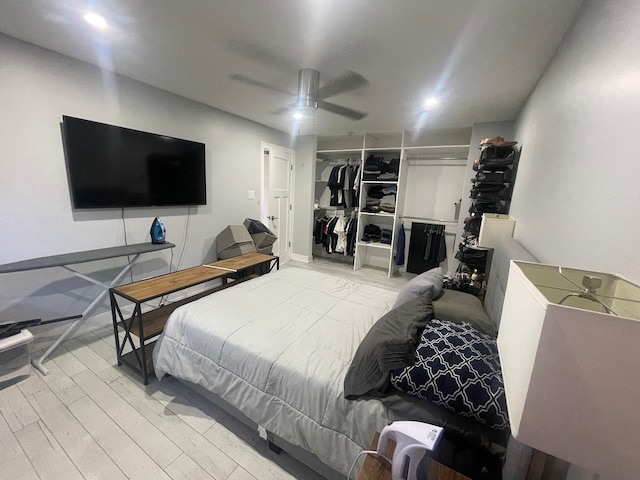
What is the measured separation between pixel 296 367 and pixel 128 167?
2.46m

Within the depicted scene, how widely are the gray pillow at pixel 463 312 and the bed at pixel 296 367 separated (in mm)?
19

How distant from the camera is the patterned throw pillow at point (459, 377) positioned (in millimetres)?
903

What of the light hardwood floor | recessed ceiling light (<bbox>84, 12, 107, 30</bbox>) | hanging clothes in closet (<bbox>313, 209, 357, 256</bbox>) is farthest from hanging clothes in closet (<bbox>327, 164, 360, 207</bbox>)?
the light hardwood floor

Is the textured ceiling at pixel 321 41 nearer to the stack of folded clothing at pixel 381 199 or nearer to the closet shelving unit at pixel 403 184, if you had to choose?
the closet shelving unit at pixel 403 184

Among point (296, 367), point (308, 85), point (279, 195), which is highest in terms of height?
point (308, 85)

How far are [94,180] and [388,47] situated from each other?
2.60m

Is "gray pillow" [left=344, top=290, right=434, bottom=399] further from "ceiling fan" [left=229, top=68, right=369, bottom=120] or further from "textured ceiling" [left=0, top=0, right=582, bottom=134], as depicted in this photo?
"ceiling fan" [left=229, top=68, right=369, bottom=120]

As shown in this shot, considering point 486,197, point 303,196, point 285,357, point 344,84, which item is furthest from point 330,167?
point 285,357

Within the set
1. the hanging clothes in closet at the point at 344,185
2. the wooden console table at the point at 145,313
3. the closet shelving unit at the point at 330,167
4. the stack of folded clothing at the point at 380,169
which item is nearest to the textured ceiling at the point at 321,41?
the stack of folded clothing at the point at 380,169

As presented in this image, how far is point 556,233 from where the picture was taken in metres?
1.22

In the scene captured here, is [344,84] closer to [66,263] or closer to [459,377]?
[459,377]

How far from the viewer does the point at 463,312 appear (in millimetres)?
1635

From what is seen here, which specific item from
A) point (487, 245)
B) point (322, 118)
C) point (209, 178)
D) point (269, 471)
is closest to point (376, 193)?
point (322, 118)

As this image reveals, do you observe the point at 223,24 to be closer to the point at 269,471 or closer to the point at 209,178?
the point at 209,178
